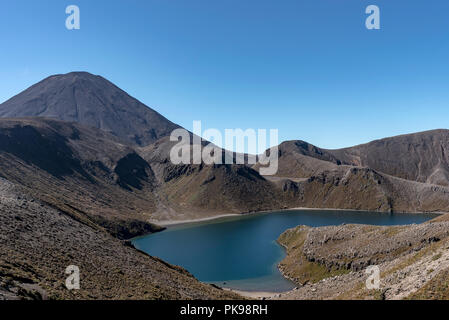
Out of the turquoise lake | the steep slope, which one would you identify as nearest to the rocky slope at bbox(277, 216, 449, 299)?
the turquoise lake

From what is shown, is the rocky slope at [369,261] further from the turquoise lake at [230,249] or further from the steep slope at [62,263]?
the steep slope at [62,263]

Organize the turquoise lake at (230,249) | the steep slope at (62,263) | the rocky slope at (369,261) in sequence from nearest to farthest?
the rocky slope at (369,261), the steep slope at (62,263), the turquoise lake at (230,249)

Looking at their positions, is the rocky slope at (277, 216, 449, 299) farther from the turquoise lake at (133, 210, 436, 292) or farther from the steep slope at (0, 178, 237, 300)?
the steep slope at (0, 178, 237, 300)

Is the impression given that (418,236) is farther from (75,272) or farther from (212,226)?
(212,226)

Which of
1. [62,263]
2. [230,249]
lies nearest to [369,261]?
[230,249]

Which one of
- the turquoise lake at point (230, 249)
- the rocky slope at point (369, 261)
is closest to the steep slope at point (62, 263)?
the rocky slope at point (369, 261)
